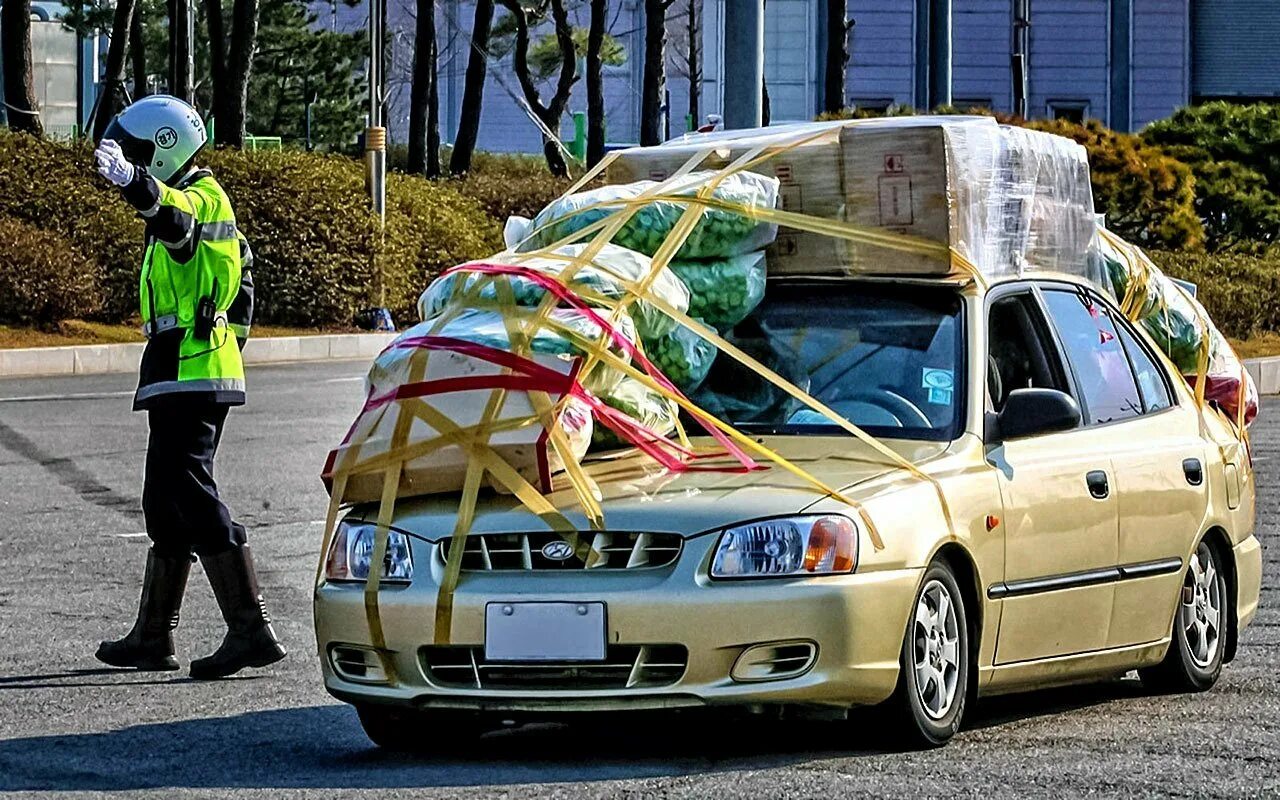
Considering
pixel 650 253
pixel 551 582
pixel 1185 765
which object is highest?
pixel 650 253

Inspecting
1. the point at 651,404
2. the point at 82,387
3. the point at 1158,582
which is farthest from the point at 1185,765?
the point at 82,387

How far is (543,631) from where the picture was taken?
6199mm

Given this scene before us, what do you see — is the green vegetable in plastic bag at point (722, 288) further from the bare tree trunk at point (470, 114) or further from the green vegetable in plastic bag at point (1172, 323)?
the bare tree trunk at point (470, 114)

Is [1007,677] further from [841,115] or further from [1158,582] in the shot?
[841,115]

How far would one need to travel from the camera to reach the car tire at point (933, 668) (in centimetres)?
638

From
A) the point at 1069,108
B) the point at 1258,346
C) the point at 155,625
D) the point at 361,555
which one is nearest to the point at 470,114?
the point at 1258,346

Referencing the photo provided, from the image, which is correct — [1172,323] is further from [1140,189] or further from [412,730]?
[1140,189]

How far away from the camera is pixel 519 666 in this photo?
20.5ft

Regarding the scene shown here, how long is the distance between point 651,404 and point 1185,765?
69.6 inches

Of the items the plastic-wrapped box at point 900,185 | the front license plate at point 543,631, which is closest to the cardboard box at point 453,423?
the front license plate at point 543,631

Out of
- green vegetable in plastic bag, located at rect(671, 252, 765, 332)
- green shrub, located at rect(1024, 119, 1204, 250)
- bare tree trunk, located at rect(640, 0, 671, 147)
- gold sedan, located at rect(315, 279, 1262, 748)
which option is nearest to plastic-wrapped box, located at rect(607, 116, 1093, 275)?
gold sedan, located at rect(315, 279, 1262, 748)

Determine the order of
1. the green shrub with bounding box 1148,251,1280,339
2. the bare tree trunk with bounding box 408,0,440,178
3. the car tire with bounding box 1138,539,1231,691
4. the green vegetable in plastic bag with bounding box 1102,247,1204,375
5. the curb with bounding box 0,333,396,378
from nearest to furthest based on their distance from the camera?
the car tire with bounding box 1138,539,1231,691
the green vegetable in plastic bag with bounding box 1102,247,1204,375
the curb with bounding box 0,333,396,378
the green shrub with bounding box 1148,251,1280,339
the bare tree trunk with bounding box 408,0,440,178

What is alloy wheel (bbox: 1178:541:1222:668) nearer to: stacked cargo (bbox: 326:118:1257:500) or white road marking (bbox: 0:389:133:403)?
stacked cargo (bbox: 326:118:1257:500)

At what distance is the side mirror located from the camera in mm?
6996
